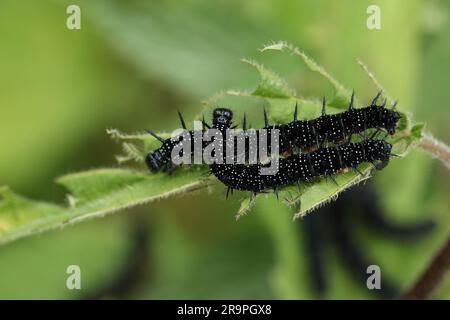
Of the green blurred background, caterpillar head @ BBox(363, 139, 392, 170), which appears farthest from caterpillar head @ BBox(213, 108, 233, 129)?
the green blurred background

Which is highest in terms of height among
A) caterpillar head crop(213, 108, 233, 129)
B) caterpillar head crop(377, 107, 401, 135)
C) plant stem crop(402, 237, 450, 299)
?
caterpillar head crop(213, 108, 233, 129)

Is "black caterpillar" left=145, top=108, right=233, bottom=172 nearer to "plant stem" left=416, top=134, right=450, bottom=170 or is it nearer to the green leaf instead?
the green leaf

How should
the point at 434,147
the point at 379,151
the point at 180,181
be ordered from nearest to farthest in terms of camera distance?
the point at 434,147 → the point at 379,151 → the point at 180,181

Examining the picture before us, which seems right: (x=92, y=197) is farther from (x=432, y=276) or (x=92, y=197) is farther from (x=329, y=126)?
(x=432, y=276)

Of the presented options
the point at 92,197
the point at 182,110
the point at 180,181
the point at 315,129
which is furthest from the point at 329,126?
the point at 182,110

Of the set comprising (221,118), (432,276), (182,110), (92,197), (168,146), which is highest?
(182,110)
